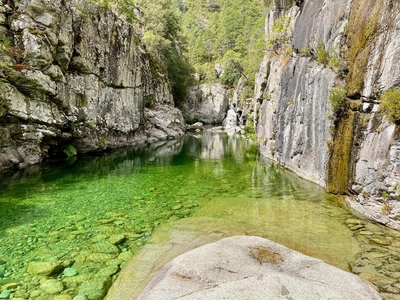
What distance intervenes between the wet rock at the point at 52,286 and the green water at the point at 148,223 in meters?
0.03

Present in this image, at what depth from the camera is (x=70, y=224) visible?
8.11 metres

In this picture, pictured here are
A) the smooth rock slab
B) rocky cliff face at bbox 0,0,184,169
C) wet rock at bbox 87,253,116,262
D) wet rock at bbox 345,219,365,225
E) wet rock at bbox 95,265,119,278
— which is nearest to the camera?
the smooth rock slab

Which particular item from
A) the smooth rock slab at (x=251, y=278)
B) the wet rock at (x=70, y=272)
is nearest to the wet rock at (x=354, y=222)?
the smooth rock slab at (x=251, y=278)

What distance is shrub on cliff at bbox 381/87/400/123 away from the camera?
7.50 metres

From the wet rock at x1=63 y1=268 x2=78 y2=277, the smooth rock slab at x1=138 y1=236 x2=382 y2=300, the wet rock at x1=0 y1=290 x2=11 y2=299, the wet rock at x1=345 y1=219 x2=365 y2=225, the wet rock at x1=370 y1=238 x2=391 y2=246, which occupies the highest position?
the smooth rock slab at x1=138 y1=236 x2=382 y2=300

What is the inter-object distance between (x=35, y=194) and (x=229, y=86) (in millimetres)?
63886

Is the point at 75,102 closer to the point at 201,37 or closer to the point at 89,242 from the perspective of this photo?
the point at 89,242

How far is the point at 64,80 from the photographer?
64.3ft

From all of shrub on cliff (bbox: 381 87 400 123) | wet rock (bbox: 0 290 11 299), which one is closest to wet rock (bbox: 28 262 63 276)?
wet rock (bbox: 0 290 11 299)

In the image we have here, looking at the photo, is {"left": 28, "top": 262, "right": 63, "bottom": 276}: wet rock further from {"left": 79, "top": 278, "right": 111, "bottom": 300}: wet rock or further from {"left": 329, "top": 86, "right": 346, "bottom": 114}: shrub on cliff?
{"left": 329, "top": 86, "right": 346, "bottom": 114}: shrub on cliff

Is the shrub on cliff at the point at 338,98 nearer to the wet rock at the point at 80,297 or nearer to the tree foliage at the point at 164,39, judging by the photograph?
the wet rock at the point at 80,297

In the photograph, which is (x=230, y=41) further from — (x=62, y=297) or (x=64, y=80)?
(x=62, y=297)

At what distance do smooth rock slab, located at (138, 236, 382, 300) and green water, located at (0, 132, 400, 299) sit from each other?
1249 mm

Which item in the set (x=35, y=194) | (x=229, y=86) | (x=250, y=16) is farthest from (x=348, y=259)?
(x=250, y=16)
